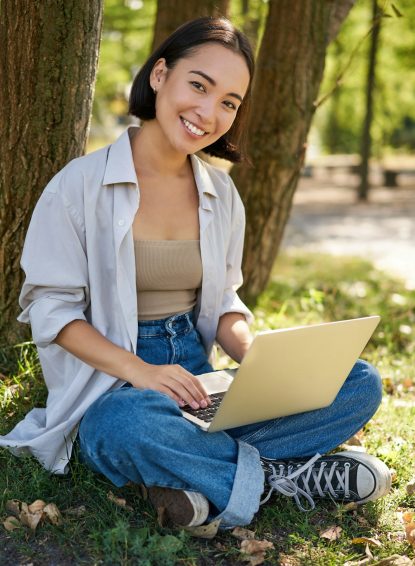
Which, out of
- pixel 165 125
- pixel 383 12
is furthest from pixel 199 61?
pixel 383 12

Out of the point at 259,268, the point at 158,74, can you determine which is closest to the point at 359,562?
the point at 158,74

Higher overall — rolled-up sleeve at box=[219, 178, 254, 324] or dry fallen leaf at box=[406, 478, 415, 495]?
rolled-up sleeve at box=[219, 178, 254, 324]

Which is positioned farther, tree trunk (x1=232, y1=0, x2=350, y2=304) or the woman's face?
tree trunk (x1=232, y1=0, x2=350, y2=304)

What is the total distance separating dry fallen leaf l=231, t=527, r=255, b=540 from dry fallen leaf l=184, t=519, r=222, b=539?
93 mm

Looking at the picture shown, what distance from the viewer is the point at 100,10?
11.0ft

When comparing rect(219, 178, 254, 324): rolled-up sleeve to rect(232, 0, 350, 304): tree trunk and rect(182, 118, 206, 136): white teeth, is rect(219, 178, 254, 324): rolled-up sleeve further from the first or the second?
rect(232, 0, 350, 304): tree trunk

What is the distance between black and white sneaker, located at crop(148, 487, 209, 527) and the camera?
2.36 metres

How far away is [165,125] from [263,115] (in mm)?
2473

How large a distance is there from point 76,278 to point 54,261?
91mm

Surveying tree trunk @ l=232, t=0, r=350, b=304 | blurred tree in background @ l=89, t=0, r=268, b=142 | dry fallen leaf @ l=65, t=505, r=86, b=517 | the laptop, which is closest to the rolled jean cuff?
the laptop

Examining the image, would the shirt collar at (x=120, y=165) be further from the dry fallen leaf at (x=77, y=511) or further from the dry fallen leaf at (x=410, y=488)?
the dry fallen leaf at (x=410, y=488)

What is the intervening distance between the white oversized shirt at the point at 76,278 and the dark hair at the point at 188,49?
0.16 meters

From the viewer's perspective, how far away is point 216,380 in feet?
8.96

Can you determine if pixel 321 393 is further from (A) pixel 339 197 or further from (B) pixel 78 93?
(A) pixel 339 197
